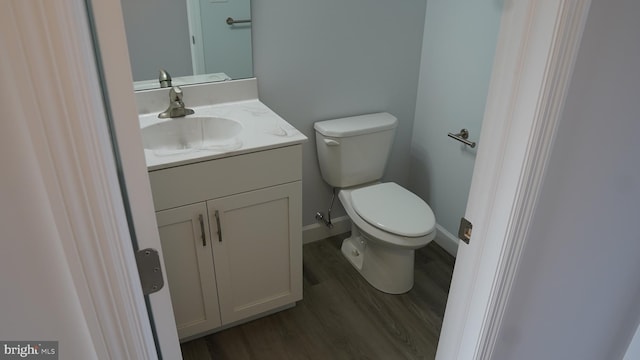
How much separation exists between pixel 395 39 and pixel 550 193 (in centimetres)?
147

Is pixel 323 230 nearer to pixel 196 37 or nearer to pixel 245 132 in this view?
pixel 245 132

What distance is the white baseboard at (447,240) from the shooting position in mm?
2410

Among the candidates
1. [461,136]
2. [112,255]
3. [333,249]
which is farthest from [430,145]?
[112,255]

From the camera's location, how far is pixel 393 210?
205 cm

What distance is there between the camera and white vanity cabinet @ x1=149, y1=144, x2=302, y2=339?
1519mm

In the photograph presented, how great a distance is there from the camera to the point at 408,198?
7.01 ft

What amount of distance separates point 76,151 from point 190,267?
1197mm

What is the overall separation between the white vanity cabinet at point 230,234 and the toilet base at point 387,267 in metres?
0.42

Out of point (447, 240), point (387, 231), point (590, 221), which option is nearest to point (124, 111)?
point (590, 221)

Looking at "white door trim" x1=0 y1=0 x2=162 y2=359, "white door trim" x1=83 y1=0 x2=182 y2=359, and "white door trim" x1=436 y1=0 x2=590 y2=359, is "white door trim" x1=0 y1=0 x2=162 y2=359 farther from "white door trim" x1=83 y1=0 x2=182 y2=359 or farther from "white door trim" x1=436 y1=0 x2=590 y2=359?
"white door trim" x1=436 y1=0 x2=590 y2=359

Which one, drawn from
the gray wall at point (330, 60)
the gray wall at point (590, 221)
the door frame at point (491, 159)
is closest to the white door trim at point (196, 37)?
the gray wall at point (330, 60)

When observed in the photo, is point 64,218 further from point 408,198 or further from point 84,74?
point 408,198

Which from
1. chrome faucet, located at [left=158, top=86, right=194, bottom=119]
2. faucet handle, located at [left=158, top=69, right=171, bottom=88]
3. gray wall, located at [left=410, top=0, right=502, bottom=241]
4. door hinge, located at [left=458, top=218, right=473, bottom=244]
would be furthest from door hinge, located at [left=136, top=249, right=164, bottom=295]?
gray wall, located at [left=410, top=0, right=502, bottom=241]

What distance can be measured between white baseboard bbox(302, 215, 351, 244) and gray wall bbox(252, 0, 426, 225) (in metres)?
0.08
